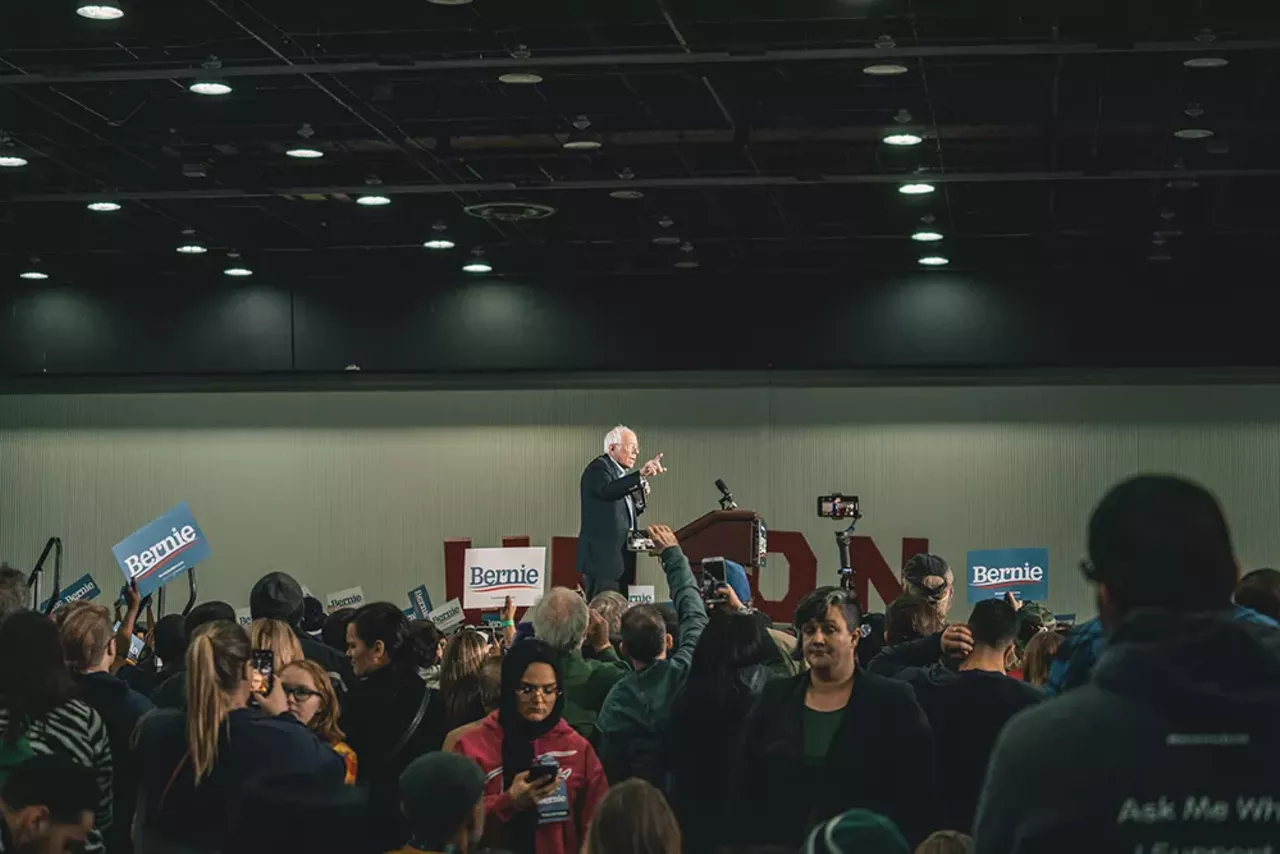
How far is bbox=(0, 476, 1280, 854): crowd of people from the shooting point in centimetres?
222

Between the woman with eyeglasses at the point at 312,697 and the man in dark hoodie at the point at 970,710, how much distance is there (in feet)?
5.68

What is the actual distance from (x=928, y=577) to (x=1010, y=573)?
445 cm

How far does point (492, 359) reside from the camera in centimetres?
1764

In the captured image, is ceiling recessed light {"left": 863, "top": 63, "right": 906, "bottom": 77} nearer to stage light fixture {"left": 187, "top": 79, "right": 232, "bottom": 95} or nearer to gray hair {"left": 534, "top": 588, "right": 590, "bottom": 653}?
stage light fixture {"left": 187, "top": 79, "right": 232, "bottom": 95}

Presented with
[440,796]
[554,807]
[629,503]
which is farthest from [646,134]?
[440,796]

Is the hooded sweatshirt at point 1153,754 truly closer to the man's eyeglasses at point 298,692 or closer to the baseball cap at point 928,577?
the man's eyeglasses at point 298,692

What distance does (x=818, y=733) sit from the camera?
4867mm

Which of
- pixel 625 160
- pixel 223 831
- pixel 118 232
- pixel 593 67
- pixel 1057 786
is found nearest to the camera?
pixel 1057 786

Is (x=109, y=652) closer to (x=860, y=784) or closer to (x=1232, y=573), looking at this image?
(x=860, y=784)

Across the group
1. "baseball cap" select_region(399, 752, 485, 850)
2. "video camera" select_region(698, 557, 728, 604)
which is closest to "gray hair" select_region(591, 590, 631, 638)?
"video camera" select_region(698, 557, 728, 604)

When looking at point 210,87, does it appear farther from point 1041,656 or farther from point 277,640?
point 1041,656

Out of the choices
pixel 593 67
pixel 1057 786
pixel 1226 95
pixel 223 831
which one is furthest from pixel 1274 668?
pixel 1226 95

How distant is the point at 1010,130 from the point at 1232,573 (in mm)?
10255

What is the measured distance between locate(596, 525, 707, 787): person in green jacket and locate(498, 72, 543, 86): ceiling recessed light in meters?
5.50
